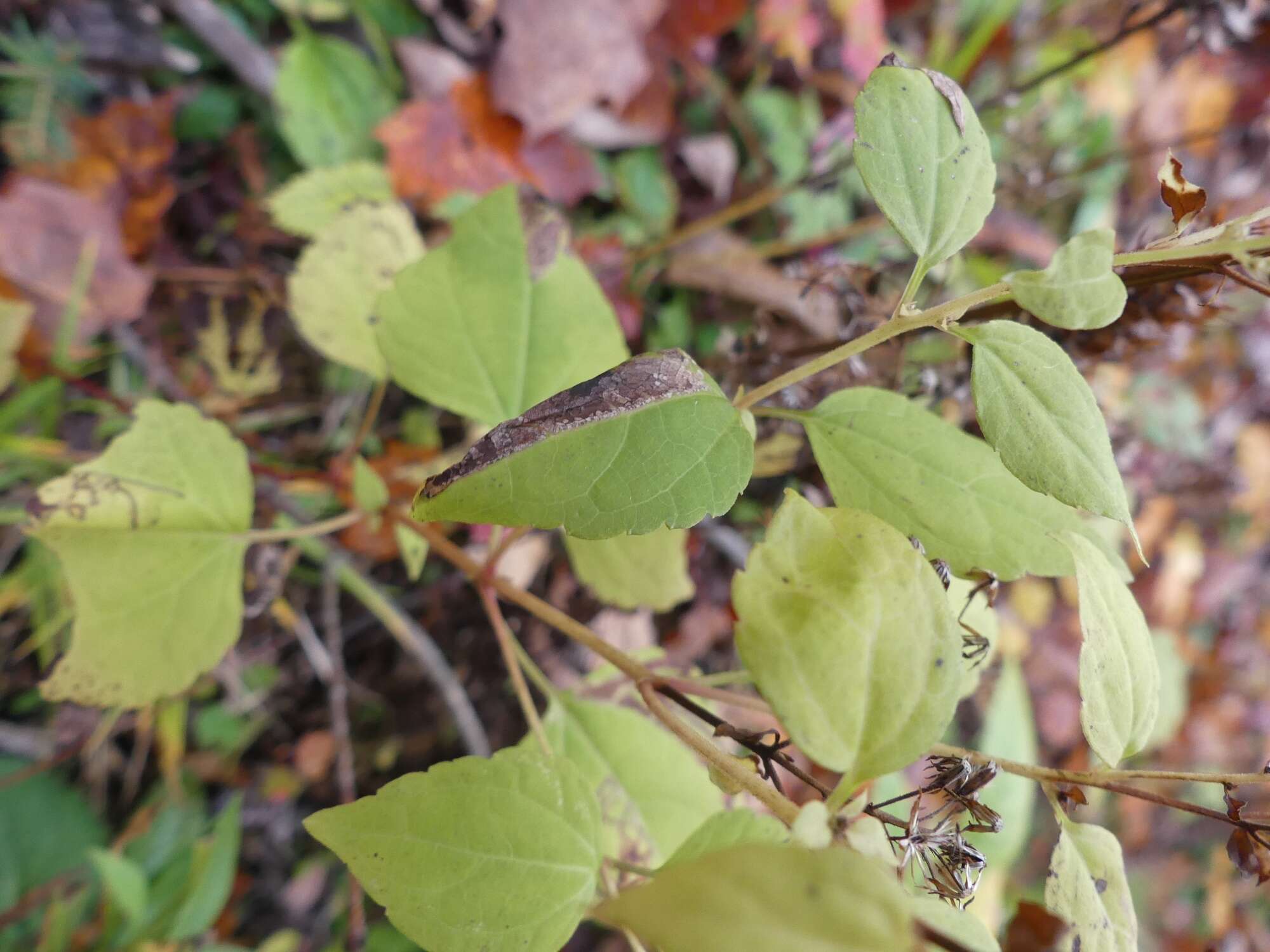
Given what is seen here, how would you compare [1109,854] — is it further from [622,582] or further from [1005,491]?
[622,582]

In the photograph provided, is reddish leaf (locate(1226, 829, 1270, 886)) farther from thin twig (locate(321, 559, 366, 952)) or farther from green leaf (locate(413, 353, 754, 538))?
thin twig (locate(321, 559, 366, 952))

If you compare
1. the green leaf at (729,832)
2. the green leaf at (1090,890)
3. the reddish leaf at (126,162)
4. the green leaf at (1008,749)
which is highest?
the reddish leaf at (126,162)

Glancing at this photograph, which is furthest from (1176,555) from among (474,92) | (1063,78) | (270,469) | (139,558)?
(139,558)

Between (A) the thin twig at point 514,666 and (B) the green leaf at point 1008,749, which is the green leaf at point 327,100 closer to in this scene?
(A) the thin twig at point 514,666

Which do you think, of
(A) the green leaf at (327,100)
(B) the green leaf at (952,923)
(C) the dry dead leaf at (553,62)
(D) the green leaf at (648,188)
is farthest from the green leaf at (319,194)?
(B) the green leaf at (952,923)

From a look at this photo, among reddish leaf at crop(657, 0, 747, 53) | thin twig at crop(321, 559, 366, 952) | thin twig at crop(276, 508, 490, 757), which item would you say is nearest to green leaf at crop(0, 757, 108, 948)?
thin twig at crop(321, 559, 366, 952)

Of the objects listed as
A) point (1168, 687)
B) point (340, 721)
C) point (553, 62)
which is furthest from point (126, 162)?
point (1168, 687)
